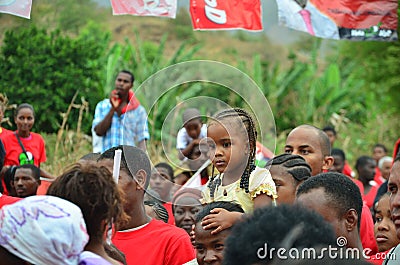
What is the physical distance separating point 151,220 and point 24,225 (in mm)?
1647

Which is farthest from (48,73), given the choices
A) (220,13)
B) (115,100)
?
(220,13)

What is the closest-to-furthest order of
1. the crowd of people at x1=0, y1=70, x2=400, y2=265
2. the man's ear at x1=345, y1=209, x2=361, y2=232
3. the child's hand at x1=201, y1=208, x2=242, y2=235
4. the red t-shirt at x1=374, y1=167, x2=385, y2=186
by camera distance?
the crowd of people at x1=0, y1=70, x2=400, y2=265, the child's hand at x1=201, y1=208, x2=242, y2=235, the man's ear at x1=345, y1=209, x2=361, y2=232, the red t-shirt at x1=374, y1=167, x2=385, y2=186

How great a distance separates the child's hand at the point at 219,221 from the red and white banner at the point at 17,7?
3.74 meters

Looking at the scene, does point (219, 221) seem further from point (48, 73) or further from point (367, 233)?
point (48, 73)

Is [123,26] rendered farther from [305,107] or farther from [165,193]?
[165,193]

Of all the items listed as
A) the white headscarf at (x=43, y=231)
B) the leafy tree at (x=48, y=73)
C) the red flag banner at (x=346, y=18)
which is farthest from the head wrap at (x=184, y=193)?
the leafy tree at (x=48, y=73)

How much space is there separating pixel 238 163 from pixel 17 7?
345 cm

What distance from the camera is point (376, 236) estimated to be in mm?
4781

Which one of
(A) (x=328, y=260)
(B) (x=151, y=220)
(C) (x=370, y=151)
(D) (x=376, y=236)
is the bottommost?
(C) (x=370, y=151)

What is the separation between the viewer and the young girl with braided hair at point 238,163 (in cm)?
394

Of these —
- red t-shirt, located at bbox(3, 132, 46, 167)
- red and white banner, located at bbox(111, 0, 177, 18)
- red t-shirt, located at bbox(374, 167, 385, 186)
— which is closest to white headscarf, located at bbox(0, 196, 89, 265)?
red and white banner, located at bbox(111, 0, 177, 18)

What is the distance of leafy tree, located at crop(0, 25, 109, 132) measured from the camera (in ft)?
39.1

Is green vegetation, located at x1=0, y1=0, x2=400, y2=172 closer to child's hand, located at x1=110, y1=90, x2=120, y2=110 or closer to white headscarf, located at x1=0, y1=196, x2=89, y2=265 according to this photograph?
child's hand, located at x1=110, y1=90, x2=120, y2=110

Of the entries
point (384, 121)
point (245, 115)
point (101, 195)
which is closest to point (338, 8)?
point (245, 115)
